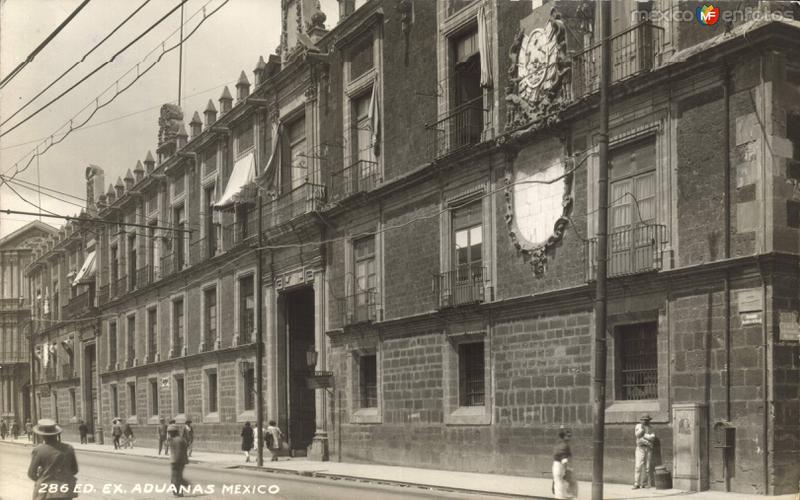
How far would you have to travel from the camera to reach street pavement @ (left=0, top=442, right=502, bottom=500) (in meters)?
17.6

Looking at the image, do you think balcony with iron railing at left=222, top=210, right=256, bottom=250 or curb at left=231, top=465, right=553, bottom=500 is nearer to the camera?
curb at left=231, top=465, right=553, bottom=500

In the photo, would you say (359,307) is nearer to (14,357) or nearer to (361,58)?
(361,58)

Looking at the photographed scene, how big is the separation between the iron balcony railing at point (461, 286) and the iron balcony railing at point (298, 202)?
24.8 ft

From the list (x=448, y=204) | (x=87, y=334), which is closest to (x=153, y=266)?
(x=87, y=334)

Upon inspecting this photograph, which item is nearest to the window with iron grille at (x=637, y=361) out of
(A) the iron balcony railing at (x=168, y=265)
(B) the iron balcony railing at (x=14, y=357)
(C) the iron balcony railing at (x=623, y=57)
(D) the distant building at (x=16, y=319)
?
(C) the iron balcony railing at (x=623, y=57)

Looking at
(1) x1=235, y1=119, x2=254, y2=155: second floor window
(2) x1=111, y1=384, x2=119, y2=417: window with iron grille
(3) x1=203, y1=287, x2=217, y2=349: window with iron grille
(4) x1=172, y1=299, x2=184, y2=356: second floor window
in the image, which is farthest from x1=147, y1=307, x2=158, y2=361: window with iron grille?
(1) x1=235, y1=119, x2=254, y2=155: second floor window

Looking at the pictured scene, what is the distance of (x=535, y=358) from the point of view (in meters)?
21.6

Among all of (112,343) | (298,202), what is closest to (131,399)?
(112,343)

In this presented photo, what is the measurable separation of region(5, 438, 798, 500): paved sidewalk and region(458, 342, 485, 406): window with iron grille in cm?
189

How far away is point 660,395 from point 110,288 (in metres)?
43.3

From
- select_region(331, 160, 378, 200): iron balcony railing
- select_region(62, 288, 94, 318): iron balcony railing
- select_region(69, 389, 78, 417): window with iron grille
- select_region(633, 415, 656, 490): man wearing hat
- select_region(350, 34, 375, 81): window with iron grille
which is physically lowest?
select_region(69, 389, 78, 417): window with iron grille

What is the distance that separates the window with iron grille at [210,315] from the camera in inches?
1638

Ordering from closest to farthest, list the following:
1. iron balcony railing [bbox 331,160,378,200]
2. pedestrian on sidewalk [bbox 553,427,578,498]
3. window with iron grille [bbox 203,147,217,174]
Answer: pedestrian on sidewalk [bbox 553,427,578,498]
iron balcony railing [bbox 331,160,378,200]
window with iron grille [bbox 203,147,217,174]

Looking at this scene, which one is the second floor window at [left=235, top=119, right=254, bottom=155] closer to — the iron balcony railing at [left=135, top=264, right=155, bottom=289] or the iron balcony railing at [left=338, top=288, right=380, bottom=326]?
the iron balcony railing at [left=338, top=288, right=380, bottom=326]
